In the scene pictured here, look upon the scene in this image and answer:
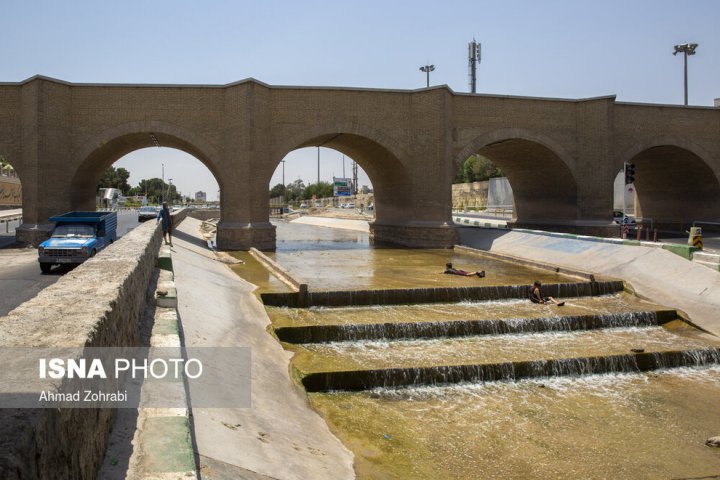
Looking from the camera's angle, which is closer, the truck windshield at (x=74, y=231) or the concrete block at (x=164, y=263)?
the concrete block at (x=164, y=263)

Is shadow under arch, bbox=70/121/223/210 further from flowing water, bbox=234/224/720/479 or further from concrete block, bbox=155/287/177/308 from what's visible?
concrete block, bbox=155/287/177/308

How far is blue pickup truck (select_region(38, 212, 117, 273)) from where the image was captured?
588 inches

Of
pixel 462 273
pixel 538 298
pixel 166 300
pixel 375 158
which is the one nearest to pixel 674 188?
pixel 375 158

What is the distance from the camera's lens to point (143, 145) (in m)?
28.8

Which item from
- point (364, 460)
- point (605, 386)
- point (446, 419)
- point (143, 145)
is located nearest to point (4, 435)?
point (364, 460)

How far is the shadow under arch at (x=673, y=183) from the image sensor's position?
30281 millimetres

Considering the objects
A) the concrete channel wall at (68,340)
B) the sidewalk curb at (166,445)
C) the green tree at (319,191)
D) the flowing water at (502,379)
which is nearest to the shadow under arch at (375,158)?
the flowing water at (502,379)

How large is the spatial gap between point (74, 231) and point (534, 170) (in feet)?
78.2

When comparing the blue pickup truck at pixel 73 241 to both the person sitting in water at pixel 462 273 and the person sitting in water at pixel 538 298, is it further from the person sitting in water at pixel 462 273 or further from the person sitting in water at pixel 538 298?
the person sitting in water at pixel 538 298

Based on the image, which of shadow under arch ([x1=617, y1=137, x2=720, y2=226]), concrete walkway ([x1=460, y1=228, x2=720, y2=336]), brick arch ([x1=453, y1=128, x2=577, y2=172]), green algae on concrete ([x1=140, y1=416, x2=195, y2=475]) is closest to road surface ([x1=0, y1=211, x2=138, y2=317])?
green algae on concrete ([x1=140, y1=416, x2=195, y2=475])

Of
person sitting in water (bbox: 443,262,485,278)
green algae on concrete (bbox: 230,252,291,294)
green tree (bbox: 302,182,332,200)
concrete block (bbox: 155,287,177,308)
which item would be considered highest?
green tree (bbox: 302,182,332,200)

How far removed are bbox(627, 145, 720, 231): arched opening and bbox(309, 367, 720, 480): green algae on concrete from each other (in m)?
24.8

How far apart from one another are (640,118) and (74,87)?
27.9 metres

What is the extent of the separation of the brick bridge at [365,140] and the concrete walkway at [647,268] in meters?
5.67
